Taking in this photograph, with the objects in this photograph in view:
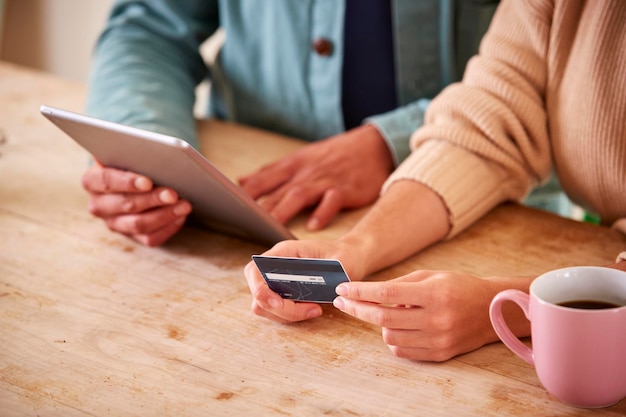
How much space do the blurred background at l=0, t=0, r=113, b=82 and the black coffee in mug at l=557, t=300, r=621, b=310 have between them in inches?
104

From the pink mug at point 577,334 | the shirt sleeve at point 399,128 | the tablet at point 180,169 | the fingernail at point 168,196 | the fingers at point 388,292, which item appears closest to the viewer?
the pink mug at point 577,334

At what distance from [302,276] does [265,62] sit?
2.55ft

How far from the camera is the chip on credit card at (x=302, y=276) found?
857 mm

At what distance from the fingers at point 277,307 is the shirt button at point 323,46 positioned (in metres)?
0.65

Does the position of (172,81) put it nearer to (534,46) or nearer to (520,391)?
(534,46)

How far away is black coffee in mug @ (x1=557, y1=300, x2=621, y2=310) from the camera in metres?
0.77

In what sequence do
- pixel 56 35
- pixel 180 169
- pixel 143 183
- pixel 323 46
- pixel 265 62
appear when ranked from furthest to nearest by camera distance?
1. pixel 56 35
2. pixel 265 62
3. pixel 323 46
4. pixel 143 183
5. pixel 180 169

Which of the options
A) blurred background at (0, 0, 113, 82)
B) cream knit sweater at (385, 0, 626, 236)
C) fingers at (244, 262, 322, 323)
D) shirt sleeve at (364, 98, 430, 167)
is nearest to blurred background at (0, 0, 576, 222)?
blurred background at (0, 0, 113, 82)

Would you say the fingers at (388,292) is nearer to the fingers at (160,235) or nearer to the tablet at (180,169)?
the tablet at (180,169)

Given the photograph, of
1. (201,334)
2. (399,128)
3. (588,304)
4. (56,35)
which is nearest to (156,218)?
(201,334)

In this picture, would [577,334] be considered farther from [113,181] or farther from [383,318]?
[113,181]

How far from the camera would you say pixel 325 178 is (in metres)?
1.26

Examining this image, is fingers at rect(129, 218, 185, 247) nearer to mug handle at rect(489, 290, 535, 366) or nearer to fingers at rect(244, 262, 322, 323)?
fingers at rect(244, 262, 322, 323)

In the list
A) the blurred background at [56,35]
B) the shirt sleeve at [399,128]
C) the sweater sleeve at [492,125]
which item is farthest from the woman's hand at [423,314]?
the blurred background at [56,35]
